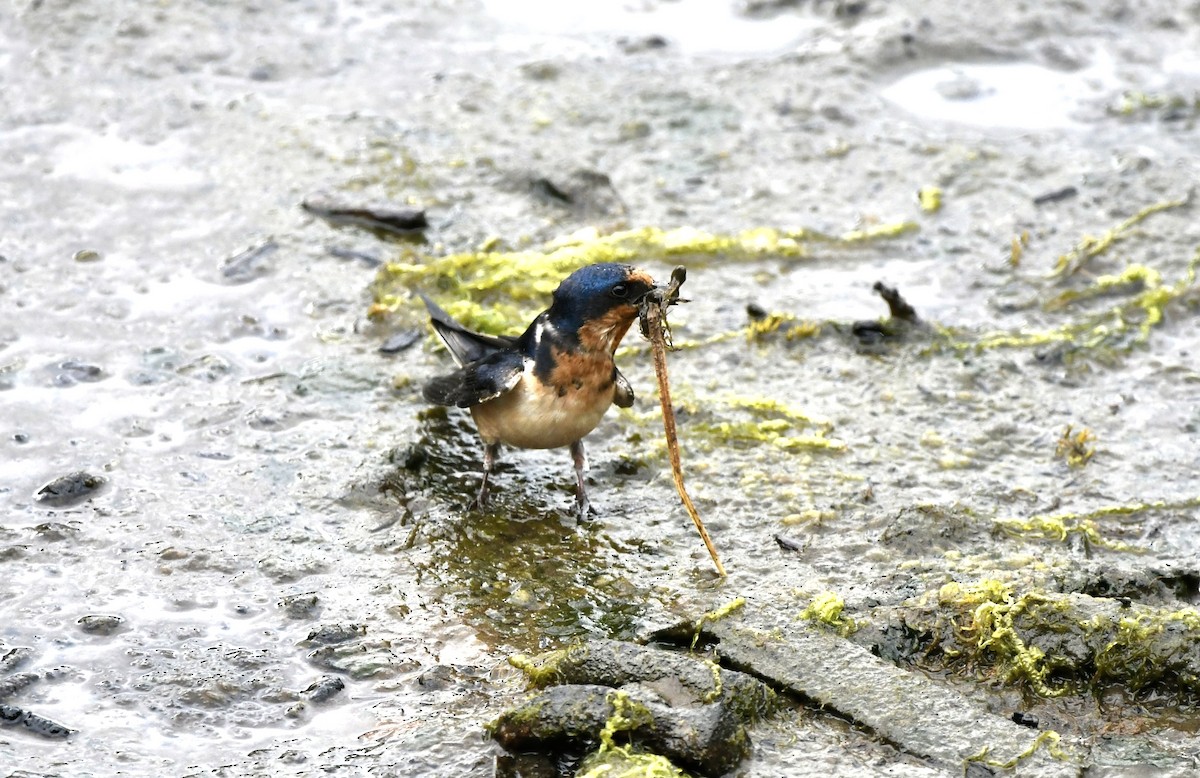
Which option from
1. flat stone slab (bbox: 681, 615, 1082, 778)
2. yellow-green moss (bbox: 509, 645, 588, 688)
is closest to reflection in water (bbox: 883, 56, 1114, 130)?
flat stone slab (bbox: 681, 615, 1082, 778)

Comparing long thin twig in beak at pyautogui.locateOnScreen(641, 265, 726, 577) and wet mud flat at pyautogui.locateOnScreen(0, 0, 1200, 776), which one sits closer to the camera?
wet mud flat at pyautogui.locateOnScreen(0, 0, 1200, 776)

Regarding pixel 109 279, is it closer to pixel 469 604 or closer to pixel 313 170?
pixel 313 170

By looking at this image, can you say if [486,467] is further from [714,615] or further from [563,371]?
[714,615]

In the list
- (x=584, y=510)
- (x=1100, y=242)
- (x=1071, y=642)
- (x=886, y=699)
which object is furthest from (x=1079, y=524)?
(x=1100, y=242)

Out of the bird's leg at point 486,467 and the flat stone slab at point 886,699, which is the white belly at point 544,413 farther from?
the flat stone slab at point 886,699

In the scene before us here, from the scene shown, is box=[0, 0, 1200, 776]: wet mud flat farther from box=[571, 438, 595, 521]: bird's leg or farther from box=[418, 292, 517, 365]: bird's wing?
box=[418, 292, 517, 365]: bird's wing

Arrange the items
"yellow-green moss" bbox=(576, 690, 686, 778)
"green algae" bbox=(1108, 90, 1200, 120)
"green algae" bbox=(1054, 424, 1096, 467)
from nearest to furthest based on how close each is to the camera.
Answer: "yellow-green moss" bbox=(576, 690, 686, 778), "green algae" bbox=(1054, 424, 1096, 467), "green algae" bbox=(1108, 90, 1200, 120)

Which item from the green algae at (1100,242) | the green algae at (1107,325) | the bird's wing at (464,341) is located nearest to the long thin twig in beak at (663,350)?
the bird's wing at (464,341)

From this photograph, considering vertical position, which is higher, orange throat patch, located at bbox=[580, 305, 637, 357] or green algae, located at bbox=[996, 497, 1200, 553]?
orange throat patch, located at bbox=[580, 305, 637, 357]
